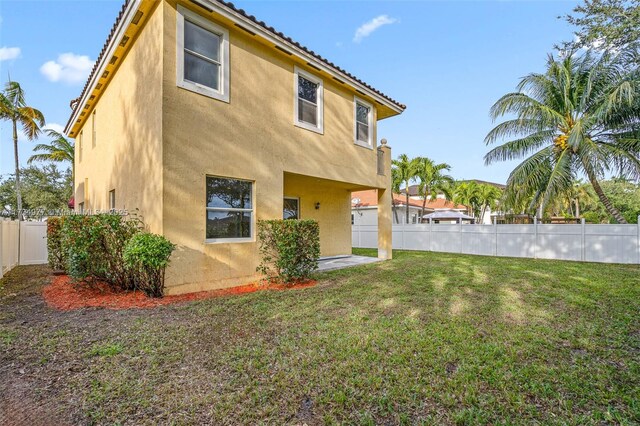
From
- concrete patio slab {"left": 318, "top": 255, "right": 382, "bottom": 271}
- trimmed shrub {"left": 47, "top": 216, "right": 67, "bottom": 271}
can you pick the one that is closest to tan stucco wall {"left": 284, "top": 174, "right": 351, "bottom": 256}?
concrete patio slab {"left": 318, "top": 255, "right": 382, "bottom": 271}

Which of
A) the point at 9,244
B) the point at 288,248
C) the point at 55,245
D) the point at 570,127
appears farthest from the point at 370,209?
the point at 9,244

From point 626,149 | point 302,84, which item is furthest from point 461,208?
point 302,84

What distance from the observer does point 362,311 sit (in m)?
5.50

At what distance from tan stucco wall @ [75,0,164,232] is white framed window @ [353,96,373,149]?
6571 millimetres

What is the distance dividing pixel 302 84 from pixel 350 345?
7.90 m

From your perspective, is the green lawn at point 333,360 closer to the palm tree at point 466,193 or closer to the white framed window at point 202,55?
the white framed window at point 202,55

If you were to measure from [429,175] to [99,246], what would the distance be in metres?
20.1

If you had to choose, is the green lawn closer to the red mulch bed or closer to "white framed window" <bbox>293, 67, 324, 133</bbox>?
the red mulch bed

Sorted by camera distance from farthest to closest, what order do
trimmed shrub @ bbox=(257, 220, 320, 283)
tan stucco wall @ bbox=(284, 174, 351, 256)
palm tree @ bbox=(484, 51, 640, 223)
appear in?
palm tree @ bbox=(484, 51, 640, 223), tan stucco wall @ bbox=(284, 174, 351, 256), trimmed shrub @ bbox=(257, 220, 320, 283)

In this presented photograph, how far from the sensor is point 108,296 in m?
6.44

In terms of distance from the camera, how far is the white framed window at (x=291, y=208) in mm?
12110

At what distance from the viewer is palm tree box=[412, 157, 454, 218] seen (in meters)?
21.8

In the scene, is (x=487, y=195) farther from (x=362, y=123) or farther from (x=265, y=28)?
(x=265, y=28)

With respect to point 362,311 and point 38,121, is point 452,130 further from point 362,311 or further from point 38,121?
point 38,121
